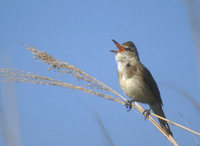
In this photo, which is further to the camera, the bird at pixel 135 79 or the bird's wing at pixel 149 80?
the bird's wing at pixel 149 80

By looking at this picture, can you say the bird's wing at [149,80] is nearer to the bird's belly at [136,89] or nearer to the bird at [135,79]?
the bird at [135,79]

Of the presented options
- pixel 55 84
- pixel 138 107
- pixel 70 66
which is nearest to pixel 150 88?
pixel 138 107

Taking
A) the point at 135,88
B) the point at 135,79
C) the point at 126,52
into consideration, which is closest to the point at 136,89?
the point at 135,88

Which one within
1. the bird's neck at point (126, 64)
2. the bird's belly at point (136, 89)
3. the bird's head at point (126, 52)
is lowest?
the bird's belly at point (136, 89)

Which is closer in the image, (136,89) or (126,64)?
(136,89)

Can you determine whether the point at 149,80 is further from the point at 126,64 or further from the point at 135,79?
the point at 126,64

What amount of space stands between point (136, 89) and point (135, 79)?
0.19 meters

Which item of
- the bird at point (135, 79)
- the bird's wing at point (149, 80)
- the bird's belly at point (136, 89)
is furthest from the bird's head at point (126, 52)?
the bird's belly at point (136, 89)

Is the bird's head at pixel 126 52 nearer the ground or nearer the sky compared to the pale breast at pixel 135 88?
nearer the sky

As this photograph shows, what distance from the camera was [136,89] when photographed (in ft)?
14.6

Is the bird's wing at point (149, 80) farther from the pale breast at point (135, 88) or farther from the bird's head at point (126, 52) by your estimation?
the bird's head at point (126, 52)

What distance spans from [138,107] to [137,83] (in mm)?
1305

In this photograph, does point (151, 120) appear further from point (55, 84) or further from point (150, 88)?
point (150, 88)

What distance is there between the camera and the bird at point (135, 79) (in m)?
4.45
